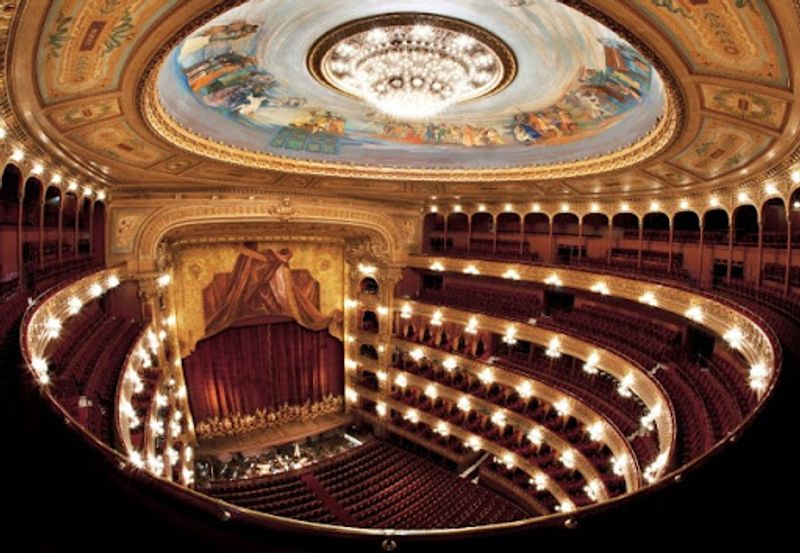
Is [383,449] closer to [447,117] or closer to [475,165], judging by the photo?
[475,165]

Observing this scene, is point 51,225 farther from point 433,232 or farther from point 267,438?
point 433,232

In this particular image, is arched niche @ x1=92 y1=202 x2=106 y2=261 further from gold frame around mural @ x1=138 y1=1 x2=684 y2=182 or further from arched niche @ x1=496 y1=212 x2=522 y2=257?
arched niche @ x1=496 y1=212 x2=522 y2=257

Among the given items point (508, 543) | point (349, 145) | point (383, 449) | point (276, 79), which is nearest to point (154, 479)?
point (508, 543)

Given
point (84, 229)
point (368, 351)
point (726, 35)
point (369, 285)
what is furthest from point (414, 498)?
point (726, 35)

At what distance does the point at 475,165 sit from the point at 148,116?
808 centimetres

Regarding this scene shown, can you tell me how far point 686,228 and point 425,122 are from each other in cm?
977

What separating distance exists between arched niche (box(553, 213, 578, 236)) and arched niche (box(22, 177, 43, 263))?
15406 mm

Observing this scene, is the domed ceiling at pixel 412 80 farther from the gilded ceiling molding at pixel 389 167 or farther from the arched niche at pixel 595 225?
the arched niche at pixel 595 225

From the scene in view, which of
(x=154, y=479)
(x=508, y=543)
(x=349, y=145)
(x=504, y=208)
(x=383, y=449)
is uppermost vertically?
(x=349, y=145)

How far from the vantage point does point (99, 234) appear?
502 inches

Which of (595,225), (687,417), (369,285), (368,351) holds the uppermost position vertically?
(595,225)

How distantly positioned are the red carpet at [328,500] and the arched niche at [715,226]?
1239 centimetres

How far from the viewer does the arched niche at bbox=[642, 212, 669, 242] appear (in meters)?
14.3

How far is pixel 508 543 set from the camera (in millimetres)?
2549
